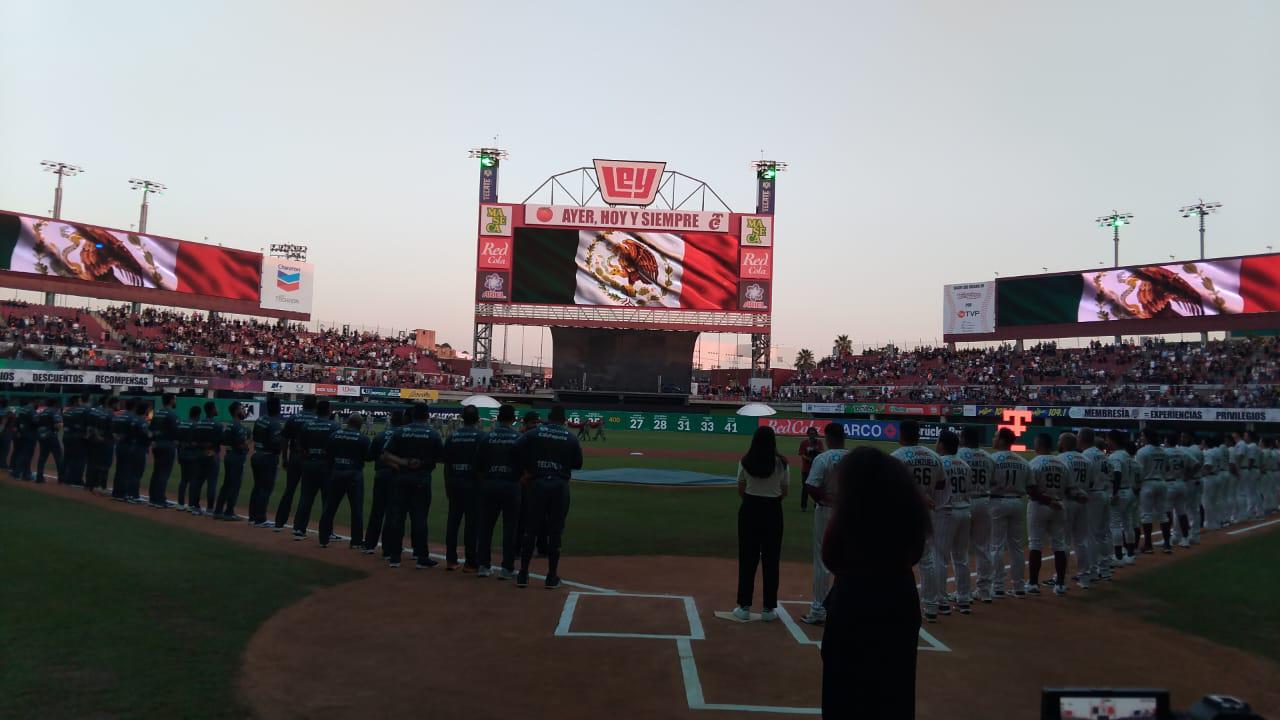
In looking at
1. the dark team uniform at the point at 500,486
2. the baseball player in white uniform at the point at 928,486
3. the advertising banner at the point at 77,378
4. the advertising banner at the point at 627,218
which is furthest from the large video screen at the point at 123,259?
the baseball player in white uniform at the point at 928,486

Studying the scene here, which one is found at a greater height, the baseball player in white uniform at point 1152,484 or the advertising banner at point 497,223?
the advertising banner at point 497,223

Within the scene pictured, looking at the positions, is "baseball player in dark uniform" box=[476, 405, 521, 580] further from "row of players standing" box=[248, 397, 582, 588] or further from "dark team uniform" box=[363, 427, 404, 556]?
"dark team uniform" box=[363, 427, 404, 556]

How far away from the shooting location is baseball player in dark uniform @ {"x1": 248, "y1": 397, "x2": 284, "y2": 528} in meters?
13.5

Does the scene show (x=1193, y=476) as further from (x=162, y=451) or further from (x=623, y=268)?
(x=623, y=268)

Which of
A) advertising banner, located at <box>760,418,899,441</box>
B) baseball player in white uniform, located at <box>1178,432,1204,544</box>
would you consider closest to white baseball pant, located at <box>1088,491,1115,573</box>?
baseball player in white uniform, located at <box>1178,432,1204,544</box>

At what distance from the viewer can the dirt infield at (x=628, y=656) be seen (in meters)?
6.20

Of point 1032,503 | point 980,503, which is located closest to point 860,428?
point 1032,503

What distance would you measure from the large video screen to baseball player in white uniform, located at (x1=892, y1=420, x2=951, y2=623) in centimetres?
6824

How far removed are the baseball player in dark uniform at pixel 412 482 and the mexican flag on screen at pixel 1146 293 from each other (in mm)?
61804

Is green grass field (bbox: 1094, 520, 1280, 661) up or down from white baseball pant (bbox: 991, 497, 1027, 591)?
down

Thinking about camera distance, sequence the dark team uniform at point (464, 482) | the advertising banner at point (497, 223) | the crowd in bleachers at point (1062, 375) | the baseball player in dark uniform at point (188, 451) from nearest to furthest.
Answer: the dark team uniform at point (464, 482) < the baseball player in dark uniform at point (188, 451) < the crowd in bleachers at point (1062, 375) < the advertising banner at point (497, 223)

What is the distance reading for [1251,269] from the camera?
53438 mm

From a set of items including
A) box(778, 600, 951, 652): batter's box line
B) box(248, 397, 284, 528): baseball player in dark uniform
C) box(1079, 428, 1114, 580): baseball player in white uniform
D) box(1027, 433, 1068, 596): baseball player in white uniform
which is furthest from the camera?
box(248, 397, 284, 528): baseball player in dark uniform

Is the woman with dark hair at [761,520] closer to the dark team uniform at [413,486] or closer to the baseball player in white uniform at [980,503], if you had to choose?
the baseball player in white uniform at [980,503]
